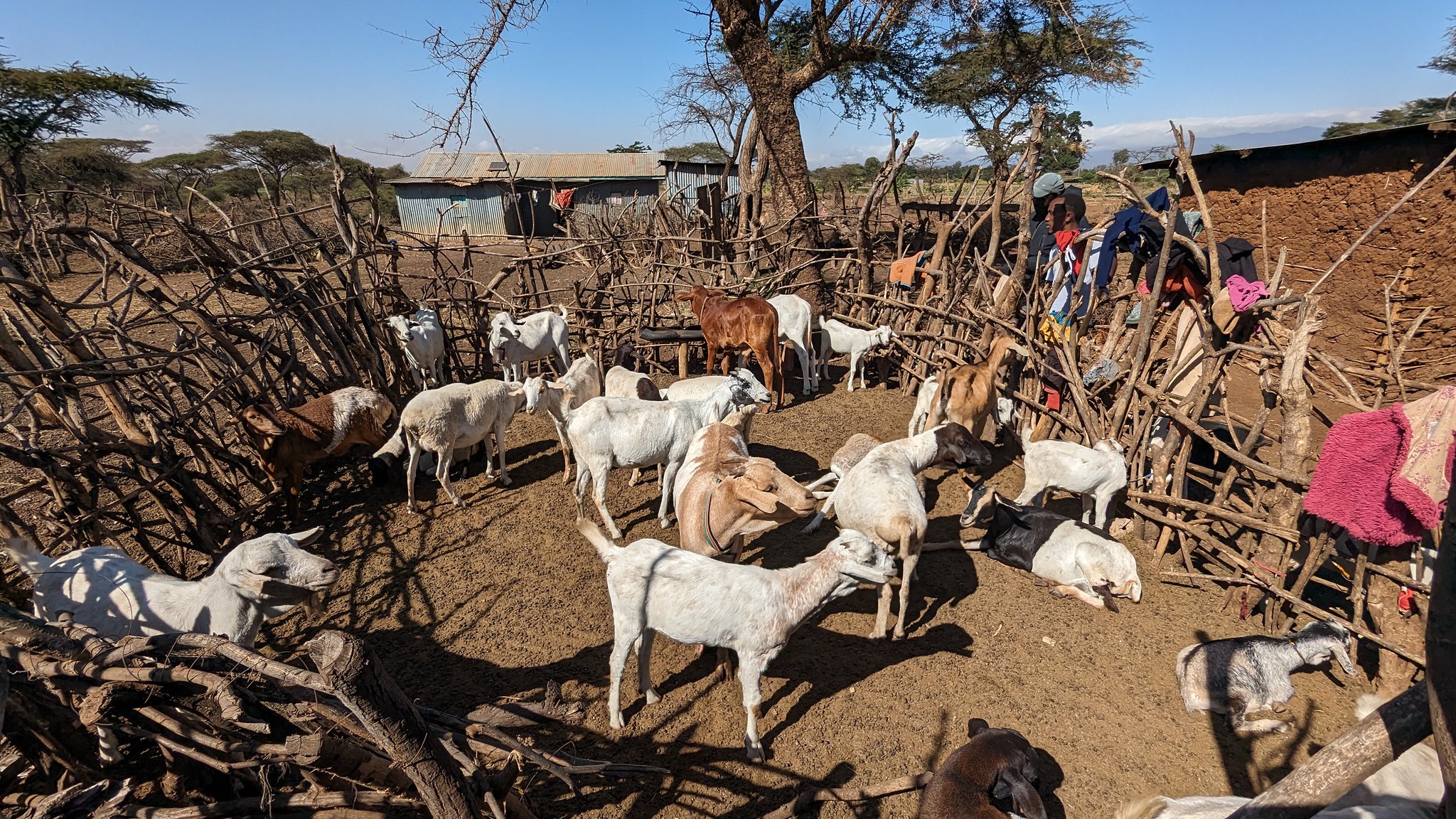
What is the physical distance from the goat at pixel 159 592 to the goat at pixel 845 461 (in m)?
3.97

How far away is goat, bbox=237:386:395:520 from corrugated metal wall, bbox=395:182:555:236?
24.0m

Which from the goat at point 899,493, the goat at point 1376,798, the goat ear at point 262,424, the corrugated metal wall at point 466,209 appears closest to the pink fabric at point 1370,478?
the goat at point 1376,798

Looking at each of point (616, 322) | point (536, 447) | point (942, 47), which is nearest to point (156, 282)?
point (536, 447)

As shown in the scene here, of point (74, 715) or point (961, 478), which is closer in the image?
point (74, 715)

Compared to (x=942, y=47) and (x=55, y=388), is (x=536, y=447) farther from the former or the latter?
(x=942, y=47)

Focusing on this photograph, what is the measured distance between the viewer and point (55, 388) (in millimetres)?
5078

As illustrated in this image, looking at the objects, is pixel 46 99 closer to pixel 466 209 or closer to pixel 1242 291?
pixel 466 209

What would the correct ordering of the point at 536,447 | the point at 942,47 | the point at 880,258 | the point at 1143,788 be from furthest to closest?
the point at 942,47, the point at 880,258, the point at 536,447, the point at 1143,788

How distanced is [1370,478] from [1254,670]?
1.39 meters

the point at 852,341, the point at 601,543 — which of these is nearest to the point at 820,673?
the point at 601,543

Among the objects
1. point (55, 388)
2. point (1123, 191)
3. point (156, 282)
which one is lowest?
point (55, 388)

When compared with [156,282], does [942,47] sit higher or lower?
higher

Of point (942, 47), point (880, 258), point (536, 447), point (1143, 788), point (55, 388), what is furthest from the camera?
point (942, 47)

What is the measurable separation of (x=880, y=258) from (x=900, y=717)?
1235cm
